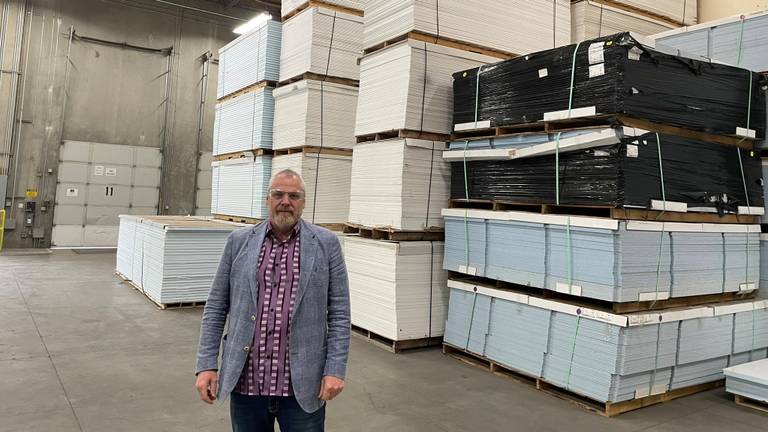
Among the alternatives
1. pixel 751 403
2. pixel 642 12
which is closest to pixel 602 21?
pixel 642 12

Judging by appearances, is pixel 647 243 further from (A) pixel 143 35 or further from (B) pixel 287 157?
(A) pixel 143 35

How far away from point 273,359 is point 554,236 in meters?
3.03

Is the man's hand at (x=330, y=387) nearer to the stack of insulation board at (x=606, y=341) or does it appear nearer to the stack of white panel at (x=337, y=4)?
the stack of insulation board at (x=606, y=341)

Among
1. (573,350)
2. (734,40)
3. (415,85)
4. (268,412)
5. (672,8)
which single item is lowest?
(573,350)

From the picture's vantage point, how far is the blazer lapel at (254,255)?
2123mm

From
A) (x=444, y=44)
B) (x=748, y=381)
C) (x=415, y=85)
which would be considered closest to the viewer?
(x=748, y=381)

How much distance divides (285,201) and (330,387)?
2.65ft

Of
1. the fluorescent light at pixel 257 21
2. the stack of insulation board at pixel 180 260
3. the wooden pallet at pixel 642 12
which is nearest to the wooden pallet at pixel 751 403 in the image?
the wooden pallet at pixel 642 12

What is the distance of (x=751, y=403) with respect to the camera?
429 cm

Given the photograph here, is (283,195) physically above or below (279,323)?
above

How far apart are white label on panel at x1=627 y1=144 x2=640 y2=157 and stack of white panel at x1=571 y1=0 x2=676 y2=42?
3.29 metres

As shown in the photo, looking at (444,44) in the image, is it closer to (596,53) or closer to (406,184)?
(406,184)

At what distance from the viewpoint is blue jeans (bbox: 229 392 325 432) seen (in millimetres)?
2139

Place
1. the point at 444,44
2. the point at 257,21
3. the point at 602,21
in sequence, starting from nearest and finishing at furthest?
the point at 444,44
the point at 602,21
the point at 257,21
